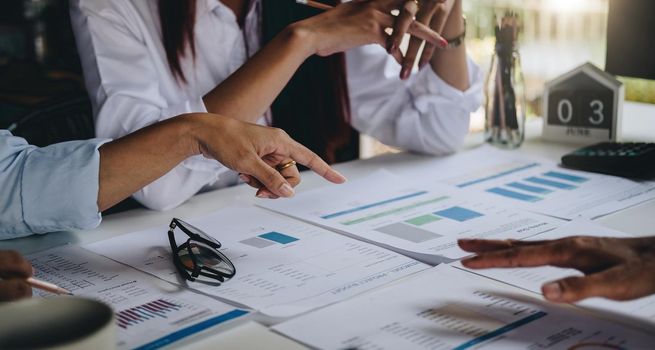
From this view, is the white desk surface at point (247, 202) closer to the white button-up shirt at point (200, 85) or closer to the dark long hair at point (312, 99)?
the white button-up shirt at point (200, 85)

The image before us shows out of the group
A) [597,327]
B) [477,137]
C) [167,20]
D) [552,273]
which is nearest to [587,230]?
[552,273]

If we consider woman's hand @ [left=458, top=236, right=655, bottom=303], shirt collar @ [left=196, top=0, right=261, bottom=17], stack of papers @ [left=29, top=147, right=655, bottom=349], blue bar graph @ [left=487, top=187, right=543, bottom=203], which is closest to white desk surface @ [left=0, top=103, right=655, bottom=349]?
stack of papers @ [left=29, top=147, right=655, bottom=349]

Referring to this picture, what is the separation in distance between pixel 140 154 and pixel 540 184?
68 centimetres

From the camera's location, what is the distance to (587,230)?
1.08 metres

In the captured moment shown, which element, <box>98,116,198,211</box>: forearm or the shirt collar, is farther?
the shirt collar

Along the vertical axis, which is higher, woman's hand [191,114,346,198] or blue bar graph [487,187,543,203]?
woman's hand [191,114,346,198]

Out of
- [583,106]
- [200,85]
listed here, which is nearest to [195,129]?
[200,85]

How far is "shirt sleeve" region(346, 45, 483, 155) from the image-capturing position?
155 cm

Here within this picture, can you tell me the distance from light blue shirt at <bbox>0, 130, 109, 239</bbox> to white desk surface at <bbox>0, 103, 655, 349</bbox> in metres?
0.04

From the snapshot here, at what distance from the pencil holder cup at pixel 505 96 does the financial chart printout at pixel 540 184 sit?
0.07m

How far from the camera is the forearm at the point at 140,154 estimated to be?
1059 mm

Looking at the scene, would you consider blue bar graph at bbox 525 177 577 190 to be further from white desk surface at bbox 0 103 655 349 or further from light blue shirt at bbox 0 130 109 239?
light blue shirt at bbox 0 130 109 239

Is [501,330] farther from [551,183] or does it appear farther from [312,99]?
[312,99]

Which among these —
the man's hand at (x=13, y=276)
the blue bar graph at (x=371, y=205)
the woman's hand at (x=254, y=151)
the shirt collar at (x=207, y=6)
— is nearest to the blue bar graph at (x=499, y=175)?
the blue bar graph at (x=371, y=205)
